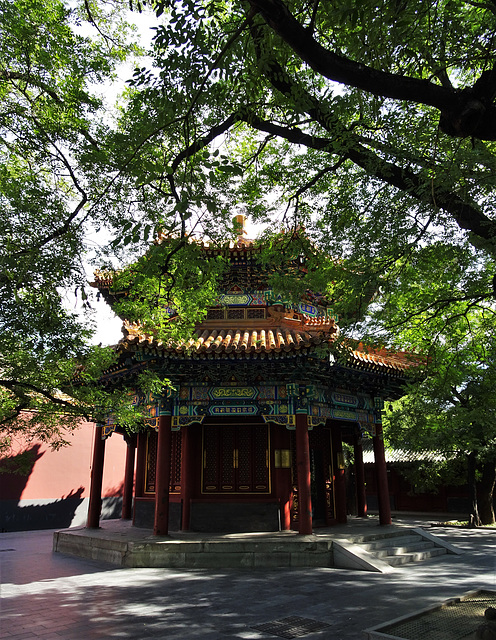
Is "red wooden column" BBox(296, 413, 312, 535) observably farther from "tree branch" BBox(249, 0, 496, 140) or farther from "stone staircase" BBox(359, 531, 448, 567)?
"tree branch" BBox(249, 0, 496, 140)

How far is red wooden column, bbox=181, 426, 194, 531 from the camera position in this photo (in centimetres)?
1070

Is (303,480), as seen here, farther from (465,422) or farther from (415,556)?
(465,422)

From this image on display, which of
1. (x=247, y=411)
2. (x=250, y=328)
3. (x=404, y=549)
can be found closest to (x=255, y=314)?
(x=250, y=328)

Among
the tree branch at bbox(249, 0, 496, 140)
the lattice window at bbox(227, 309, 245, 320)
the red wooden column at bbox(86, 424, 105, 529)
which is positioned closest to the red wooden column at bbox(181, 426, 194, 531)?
the red wooden column at bbox(86, 424, 105, 529)

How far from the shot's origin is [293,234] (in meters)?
7.91

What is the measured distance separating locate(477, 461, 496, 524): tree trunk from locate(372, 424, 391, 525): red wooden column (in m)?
7.79

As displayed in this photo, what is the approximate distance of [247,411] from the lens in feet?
34.8

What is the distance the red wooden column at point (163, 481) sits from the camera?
987cm

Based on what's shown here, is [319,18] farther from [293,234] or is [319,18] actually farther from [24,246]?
[24,246]

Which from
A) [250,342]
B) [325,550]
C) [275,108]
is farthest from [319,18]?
[325,550]

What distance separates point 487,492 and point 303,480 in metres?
11.7

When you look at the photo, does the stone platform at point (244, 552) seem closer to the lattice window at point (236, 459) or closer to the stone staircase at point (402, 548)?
the stone staircase at point (402, 548)

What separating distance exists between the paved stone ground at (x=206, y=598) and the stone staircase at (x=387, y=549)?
0.31 m

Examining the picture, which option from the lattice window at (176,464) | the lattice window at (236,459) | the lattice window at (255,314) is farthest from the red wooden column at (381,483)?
the lattice window at (176,464)
